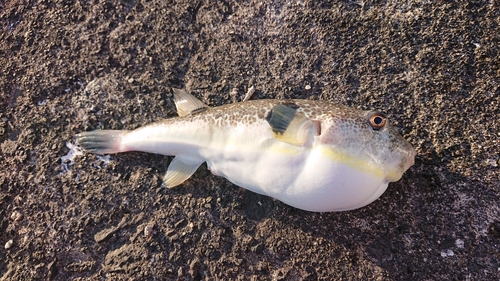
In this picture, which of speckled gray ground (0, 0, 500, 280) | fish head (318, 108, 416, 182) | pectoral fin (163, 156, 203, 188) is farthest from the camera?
pectoral fin (163, 156, 203, 188)

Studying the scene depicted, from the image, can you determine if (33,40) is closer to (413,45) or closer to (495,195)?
(413,45)

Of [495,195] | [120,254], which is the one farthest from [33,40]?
[495,195]

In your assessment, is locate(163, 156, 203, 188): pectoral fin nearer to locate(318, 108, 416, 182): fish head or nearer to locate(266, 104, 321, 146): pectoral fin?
locate(266, 104, 321, 146): pectoral fin

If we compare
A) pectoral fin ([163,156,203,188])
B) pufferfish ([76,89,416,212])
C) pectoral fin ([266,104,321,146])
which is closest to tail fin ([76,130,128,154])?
pufferfish ([76,89,416,212])

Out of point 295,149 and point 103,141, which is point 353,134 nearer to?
point 295,149

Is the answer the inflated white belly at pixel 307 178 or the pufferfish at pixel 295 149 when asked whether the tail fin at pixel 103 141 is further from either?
the inflated white belly at pixel 307 178

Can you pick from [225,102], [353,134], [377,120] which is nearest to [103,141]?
[225,102]

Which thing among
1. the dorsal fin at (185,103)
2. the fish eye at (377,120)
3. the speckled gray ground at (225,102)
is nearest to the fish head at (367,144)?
the fish eye at (377,120)
